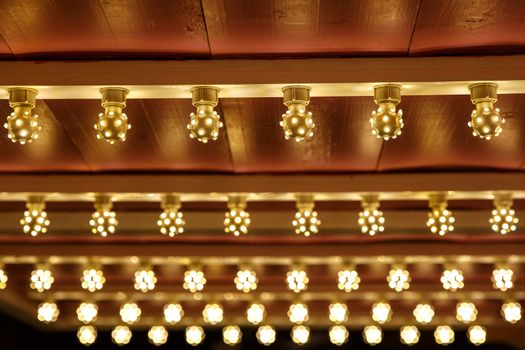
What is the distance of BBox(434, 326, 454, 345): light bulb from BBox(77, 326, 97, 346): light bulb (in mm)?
5191

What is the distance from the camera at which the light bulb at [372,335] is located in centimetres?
1249

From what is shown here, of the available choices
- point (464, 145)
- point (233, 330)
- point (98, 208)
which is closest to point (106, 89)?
point (98, 208)

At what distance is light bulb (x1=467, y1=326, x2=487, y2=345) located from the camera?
12.5 meters

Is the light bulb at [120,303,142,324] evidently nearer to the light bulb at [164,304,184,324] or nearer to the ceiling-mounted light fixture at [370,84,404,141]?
the light bulb at [164,304,184,324]

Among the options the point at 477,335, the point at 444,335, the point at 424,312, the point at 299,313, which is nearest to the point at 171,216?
the point at 299,313

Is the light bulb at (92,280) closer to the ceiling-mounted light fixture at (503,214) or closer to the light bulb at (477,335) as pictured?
the ceiling-mounted light fixture at (503,214)

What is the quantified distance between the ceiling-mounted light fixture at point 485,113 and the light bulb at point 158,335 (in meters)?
8.37

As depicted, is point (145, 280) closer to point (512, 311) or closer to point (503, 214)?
point (503, 214)

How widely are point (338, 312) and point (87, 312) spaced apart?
137 inches

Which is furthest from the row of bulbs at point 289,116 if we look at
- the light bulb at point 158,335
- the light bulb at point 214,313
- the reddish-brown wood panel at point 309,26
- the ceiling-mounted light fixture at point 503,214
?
the light bulb at point 158,335

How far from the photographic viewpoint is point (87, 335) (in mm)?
12766

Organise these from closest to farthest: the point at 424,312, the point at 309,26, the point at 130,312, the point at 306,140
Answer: the point at 309,26 < the point at 306,140 < the point at 424,312 < the point at 130,312

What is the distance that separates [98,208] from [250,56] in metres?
2.77

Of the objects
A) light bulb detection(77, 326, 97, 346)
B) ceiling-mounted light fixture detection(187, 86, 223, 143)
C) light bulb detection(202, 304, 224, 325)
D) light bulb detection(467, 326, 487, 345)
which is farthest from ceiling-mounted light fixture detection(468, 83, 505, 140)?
light bulb detection(77, 326, 97, 346)
